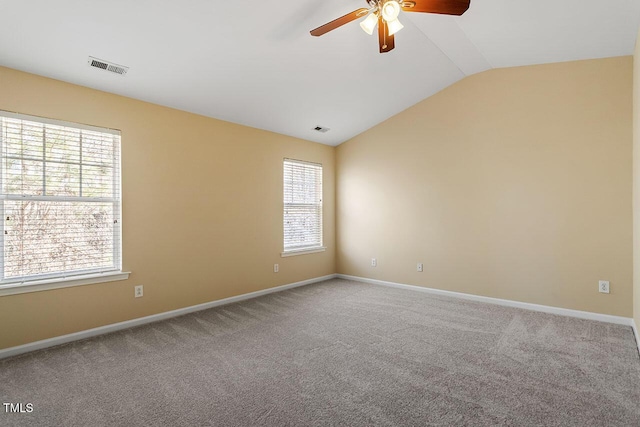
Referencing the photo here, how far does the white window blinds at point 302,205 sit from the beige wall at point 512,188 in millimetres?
794

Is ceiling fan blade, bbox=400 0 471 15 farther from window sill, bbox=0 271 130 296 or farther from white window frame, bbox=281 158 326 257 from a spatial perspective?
window sill, bbox=0 271 130 296

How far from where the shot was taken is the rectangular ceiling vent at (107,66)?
9.07 feet

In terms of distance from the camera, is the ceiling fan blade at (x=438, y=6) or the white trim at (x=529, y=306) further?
the white trim at (x=529, y=306)

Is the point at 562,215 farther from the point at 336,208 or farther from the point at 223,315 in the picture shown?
the point at 223,315

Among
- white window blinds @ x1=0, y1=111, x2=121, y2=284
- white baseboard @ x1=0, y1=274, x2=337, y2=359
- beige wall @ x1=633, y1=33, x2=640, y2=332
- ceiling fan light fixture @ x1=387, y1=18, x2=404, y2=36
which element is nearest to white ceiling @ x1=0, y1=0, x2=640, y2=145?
beige wall @ x1=633, y1=33, x2=640, y2=332

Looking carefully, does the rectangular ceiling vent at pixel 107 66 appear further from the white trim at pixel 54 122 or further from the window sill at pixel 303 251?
the window sill at pixel 303 251

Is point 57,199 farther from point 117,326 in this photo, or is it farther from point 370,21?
point 370,21

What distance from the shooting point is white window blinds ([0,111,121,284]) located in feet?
9.04

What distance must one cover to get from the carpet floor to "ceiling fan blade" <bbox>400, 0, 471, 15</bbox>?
97.3 inches

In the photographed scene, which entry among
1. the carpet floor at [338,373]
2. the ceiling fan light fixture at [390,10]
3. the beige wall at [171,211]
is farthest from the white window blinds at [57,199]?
the ceiling fan light fixture at [390,10]

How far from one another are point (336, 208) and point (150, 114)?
333cm

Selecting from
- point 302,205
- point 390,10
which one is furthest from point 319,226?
point 390,10

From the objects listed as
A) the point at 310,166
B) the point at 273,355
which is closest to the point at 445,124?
the point at 310,166

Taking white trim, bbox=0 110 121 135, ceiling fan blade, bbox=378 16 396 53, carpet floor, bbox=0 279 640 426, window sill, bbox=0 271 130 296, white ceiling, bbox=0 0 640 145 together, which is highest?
white ceiling, bbox=0 0 640 145
